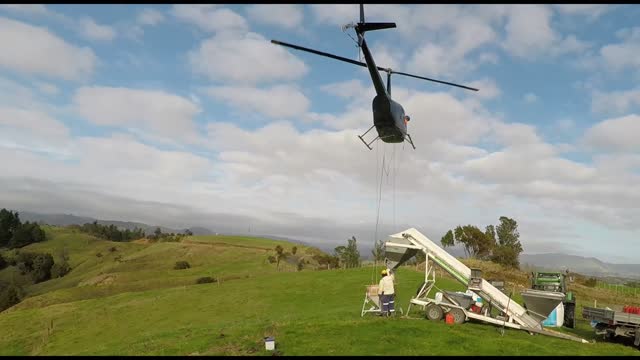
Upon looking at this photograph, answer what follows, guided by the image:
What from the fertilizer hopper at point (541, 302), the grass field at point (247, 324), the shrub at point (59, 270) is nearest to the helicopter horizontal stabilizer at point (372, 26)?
the grass field at point (247, 324)

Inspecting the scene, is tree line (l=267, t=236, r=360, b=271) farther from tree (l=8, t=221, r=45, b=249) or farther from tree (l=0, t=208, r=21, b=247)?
tree (l=0, t=208, r=21, b=247)

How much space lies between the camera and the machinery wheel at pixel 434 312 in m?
20.7

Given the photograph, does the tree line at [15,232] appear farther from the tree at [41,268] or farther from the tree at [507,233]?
the tree at [507,233]

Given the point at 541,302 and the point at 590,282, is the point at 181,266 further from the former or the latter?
the point at 541,302

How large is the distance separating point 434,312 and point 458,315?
1.11 meters

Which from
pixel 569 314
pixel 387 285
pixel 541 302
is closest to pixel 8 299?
pixel 387 285

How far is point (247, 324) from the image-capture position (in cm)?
2486

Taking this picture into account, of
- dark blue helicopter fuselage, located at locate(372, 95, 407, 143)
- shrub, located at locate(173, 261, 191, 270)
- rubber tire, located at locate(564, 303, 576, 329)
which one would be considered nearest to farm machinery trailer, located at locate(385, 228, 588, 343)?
rubber tire, located at locate(564, 303, 576, 329)

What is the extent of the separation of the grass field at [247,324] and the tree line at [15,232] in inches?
4635

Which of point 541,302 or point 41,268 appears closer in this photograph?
point 541,302

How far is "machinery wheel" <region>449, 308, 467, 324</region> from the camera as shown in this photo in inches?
800

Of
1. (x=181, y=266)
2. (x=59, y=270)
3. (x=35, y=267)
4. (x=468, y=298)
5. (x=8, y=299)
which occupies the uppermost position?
(x=468, y=298)

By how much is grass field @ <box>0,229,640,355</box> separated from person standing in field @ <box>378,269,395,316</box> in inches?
41.3

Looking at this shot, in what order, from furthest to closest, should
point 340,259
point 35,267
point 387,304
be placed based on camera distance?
point 35,267, point 340,259, point 387,304
